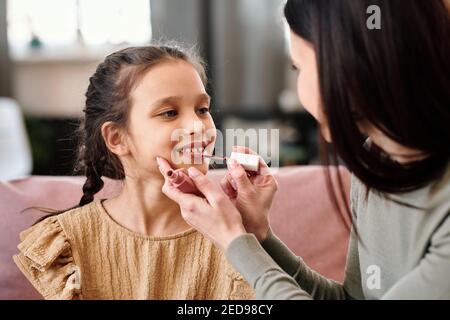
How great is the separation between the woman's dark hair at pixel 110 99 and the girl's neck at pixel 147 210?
34 millimetres

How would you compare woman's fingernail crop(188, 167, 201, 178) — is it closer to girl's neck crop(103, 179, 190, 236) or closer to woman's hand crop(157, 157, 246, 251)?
woman's hand crop(157, 157, 246, 251)

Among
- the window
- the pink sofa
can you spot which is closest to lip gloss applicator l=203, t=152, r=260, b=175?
the pink sofa

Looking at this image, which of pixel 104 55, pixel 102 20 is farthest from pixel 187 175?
pixel 102 20

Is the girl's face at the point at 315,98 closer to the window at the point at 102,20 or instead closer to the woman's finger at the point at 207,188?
the woman's finger at the point at 207,188

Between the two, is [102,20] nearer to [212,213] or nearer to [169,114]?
[169,114]

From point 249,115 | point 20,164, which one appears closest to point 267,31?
point 249,115

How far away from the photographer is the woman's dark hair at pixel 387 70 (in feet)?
2.11

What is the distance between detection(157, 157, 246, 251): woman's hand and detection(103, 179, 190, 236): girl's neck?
4.8 inches

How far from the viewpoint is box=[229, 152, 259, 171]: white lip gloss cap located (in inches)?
31.1

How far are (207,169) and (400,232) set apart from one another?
0.28m

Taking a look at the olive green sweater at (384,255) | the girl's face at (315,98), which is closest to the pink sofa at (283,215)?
the olive green sweater at (384,255)
